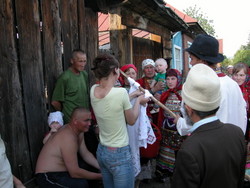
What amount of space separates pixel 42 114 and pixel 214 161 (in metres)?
2.07

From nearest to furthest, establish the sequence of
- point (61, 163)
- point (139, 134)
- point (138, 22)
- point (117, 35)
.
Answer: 1. point (61, 163)
2. point (139, 134)
3. point (117, 35)
4. point (138, 22)

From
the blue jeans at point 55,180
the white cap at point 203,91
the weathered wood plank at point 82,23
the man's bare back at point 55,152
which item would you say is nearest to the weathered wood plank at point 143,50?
the weathered wood plank at point 82,23

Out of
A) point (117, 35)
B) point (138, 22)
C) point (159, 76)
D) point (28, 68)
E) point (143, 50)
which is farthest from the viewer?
point (143, 50)

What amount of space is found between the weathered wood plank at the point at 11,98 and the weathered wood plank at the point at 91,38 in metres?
1.42

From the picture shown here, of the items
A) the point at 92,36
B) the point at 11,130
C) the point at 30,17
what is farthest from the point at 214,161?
the point at 92,36

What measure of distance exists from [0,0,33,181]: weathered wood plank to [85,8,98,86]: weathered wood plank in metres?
1.42

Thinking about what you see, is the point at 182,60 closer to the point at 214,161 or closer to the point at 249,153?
the point at 249,153

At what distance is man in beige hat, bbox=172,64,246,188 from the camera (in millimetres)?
1073

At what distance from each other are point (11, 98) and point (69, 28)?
140cm

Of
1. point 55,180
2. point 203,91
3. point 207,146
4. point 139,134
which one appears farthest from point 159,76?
point 207,146

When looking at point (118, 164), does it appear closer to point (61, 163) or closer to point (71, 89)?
point (61, 163)

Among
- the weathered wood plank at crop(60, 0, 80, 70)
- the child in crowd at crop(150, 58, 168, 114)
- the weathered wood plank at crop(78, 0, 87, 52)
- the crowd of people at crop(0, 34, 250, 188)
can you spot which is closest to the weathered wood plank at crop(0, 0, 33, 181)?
the crowd of people at crop(0, 34, 250, 188)

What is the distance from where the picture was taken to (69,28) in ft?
10.4

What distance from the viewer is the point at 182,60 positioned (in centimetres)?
1162
